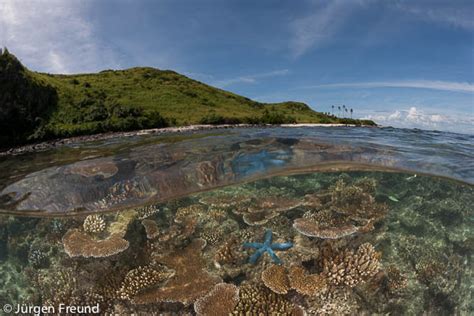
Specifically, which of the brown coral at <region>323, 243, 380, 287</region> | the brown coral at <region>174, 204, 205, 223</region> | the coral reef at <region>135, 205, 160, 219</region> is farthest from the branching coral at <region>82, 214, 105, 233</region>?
the brown coral at <region>323, 243, 380, 287</region>

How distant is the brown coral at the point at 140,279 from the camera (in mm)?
7566

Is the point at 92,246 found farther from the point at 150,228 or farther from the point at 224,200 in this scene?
the point at 224,200

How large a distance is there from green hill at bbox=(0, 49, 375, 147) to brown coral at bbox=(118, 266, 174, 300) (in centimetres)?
3015

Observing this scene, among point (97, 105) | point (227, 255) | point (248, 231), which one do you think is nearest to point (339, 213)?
point (248, 231)

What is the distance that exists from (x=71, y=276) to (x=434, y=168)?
14218 mm

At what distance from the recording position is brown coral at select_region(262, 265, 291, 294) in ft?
23.8

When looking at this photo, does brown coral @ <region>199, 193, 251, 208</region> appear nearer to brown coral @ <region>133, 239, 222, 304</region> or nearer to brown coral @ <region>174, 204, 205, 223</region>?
brown coral @ <region>174, 204, 205, 223</region>

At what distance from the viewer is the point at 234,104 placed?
209 ft

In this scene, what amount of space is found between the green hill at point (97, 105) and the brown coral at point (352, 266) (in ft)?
109

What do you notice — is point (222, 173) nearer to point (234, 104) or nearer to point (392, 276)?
point (392, 276)

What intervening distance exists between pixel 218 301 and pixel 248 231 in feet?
9.85

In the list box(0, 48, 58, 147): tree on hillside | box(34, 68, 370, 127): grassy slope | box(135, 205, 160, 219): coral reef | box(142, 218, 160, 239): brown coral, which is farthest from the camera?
box(34, 68, 370, 127): grassy slope

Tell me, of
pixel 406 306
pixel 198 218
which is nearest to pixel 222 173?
pixel 198 218

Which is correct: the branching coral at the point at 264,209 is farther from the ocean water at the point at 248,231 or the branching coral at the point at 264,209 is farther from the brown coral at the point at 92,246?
the brown coral at the point at 92,246
